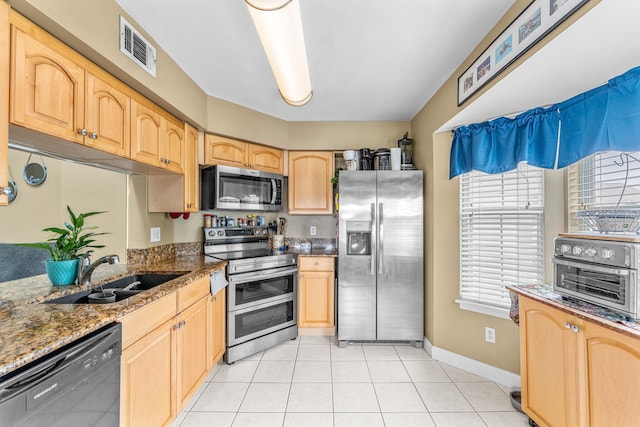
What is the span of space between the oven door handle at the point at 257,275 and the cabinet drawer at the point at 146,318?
78 cm

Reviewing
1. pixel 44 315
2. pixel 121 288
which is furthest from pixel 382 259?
pixel 44 315

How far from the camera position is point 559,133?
1.67 meters

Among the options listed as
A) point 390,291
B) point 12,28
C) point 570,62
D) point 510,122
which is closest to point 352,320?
point 390,291

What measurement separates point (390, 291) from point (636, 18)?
7.50 feet

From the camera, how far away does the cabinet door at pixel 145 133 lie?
5.53ft

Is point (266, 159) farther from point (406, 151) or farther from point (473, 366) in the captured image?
point (473, 366)

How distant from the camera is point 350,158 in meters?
2.80

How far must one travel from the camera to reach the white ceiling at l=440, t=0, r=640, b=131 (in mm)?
1064

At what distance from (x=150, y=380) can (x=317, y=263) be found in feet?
5.71

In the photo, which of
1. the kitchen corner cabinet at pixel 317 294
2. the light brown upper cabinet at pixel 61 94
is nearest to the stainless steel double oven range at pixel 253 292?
the kitchen corner cabinet at pixel 317 294

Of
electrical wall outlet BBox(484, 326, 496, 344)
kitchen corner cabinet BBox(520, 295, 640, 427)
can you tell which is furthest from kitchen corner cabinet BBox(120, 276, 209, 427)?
A: electrical wall outlet BBox(484, 326, 496, 344)

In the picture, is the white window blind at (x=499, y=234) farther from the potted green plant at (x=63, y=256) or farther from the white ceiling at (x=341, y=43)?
the potted green plant at (x=63, y=256)

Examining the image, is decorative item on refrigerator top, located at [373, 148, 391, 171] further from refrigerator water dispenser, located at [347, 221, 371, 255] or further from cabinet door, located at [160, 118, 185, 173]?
cabinet door, located at [160, 118, 185, 173]

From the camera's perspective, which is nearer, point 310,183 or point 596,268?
point 596,268
